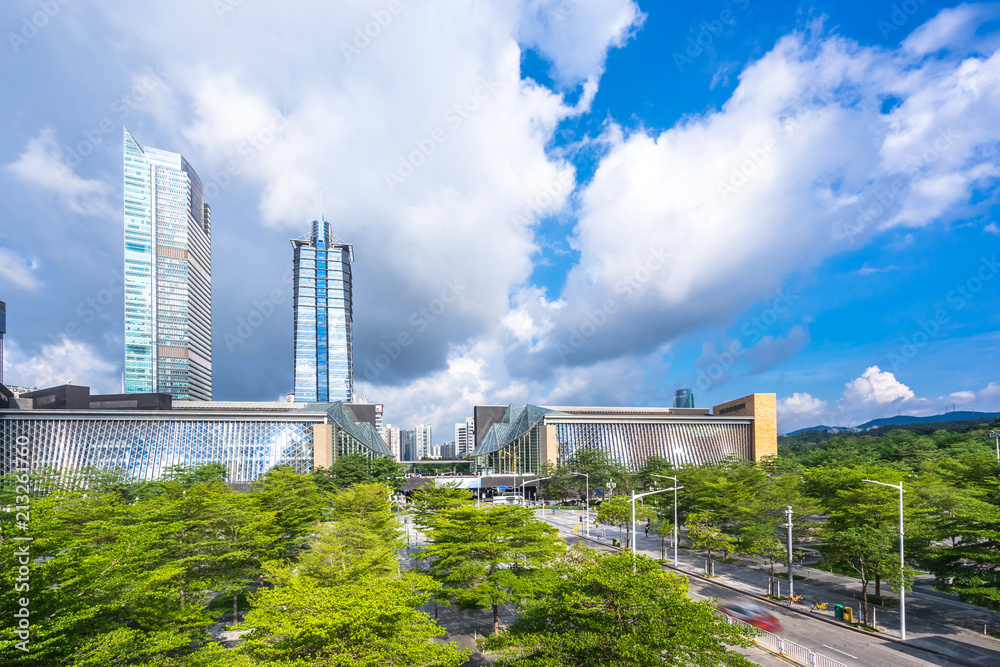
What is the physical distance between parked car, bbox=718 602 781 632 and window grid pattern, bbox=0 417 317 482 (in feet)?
235

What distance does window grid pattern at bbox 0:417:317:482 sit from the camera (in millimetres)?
72562

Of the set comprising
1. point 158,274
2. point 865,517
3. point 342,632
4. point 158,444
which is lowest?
point 158,444

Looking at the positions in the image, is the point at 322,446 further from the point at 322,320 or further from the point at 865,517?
the point at 322,320

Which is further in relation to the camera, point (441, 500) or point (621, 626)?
point (441, 500)

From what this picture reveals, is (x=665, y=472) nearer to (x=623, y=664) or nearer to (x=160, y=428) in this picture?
(x=623, y=664)

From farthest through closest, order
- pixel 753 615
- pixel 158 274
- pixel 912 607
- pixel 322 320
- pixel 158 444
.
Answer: pixel 322 320
pixel 158 274
pixel 158 444
pixel 912 607
pixel 753 615

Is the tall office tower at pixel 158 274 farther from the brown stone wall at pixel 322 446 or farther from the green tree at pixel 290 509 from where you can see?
the green tree at pixel 290 509

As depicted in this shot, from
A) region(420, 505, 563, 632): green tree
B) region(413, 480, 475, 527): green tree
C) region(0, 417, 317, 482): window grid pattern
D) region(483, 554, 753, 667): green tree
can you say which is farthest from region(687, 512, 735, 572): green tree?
region(0, 417, 317, 482): window grid pattern

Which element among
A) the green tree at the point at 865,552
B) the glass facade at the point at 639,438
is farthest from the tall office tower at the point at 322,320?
the green tree at the point at 865,552

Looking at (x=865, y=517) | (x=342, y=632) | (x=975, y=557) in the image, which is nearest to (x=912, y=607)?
(x=865, y=517)

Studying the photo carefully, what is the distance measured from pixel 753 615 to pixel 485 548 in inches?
673

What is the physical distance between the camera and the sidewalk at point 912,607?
23447 mm

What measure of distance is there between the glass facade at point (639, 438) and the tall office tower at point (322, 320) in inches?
4244

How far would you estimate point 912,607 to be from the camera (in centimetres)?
2933
